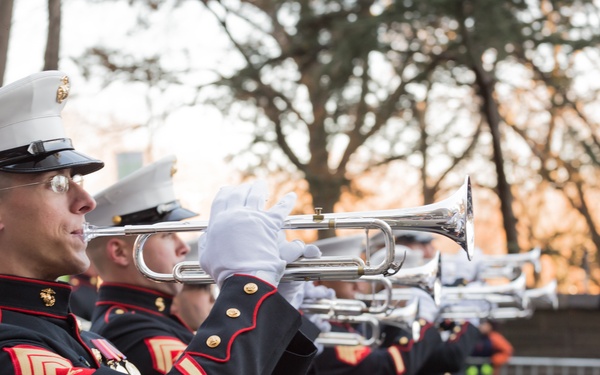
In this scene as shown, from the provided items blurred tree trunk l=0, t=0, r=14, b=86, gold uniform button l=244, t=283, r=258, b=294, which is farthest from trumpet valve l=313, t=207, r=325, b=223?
blurred tree trunk l=0, t=0, r=14, b=86

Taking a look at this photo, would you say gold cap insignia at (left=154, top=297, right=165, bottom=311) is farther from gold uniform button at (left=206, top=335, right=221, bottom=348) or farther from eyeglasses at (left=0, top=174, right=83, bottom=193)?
gold uniform button at (left=206, top=335, right=221, bottom=348)

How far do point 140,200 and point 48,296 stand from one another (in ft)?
5.14

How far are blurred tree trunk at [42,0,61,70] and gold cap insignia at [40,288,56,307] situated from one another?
328cm

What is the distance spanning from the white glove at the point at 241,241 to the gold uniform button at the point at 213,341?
19cm

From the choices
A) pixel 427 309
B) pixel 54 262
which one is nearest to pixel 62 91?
pixel 54 262

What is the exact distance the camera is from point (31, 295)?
2852 millimetres

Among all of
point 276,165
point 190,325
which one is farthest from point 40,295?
point 276,165

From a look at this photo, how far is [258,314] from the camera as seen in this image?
2678 millimetres

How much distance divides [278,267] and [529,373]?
32.4 ft

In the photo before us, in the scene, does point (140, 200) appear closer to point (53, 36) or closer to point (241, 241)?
point (241, 241)

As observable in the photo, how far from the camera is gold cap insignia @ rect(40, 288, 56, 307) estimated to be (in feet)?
9.43

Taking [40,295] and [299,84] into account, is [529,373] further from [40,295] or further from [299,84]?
[40,295]

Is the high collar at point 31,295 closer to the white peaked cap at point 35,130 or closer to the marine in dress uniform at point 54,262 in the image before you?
the marine in dress uniform at point 54,262

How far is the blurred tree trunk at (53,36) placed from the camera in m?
5.90
